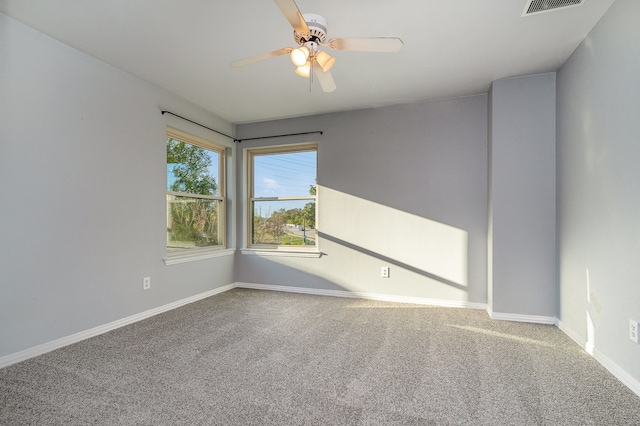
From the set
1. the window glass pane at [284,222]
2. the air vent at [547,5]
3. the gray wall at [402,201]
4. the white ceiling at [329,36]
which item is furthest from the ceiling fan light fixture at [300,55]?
the window glass pane at [284,222]

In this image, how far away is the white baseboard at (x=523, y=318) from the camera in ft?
9.96

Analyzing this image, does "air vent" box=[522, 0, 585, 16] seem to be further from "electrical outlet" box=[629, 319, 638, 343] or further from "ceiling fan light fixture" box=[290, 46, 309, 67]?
"electrical outlet" box=[629, 319, 638, 343]

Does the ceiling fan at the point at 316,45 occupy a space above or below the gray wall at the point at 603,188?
above

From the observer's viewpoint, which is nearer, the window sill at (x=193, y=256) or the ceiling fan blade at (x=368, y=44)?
the ceiling fan blade at (x=368, y=44)

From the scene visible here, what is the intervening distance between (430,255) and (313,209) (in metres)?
1.64

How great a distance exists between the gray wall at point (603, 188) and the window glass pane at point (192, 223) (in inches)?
156

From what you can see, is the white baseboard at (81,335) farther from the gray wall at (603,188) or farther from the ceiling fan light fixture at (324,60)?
the gray wall at (603,188)

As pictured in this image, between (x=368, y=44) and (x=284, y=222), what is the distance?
9.91 ft

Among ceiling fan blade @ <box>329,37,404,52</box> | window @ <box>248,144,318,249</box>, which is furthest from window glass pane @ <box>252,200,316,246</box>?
ceiling fan blade @ <box>329,37,404,52</box>

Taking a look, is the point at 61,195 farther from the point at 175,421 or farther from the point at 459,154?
the point at 459,154

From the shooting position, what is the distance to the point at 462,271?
3607 mm

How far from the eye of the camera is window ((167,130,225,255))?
12.1ft

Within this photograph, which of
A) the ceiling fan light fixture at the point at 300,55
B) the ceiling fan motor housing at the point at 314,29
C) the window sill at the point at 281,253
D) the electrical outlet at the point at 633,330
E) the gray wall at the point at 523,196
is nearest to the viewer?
the electrical outlet at the point at 633,330

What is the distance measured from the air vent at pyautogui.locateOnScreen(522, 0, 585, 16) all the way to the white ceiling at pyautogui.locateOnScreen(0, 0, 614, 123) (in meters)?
0.05
